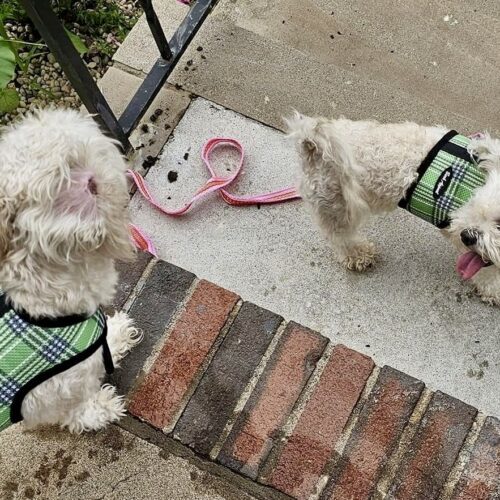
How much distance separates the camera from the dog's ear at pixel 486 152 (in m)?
2.49

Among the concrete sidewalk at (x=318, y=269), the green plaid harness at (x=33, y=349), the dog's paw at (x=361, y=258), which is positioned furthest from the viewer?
the dog's paw at (x=361, y=258)

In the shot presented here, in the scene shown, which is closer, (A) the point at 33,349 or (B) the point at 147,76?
(A) the point at 33,349

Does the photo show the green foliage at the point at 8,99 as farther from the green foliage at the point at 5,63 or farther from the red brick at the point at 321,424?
the red brick at the point at 321,424

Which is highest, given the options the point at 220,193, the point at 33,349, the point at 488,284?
the point at 488,284

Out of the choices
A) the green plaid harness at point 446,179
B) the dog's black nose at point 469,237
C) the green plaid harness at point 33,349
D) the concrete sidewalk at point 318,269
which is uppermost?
the green plaid harness at point 446,179

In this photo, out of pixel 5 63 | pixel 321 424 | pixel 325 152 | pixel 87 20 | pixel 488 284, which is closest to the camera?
A: pixel 325 152

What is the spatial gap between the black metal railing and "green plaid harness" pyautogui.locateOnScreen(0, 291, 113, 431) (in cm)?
96

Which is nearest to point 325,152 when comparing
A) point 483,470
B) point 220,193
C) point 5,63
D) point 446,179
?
point 446,179

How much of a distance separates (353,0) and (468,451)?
2.20 metres

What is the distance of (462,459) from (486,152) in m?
1.08

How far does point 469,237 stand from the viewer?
8.11 ft

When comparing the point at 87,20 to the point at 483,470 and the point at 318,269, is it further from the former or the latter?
the point at 483,470

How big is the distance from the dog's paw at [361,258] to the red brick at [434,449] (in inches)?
23.9

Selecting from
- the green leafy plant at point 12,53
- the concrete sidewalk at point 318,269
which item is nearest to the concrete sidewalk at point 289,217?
the concrete sidewalk at point 318,269
